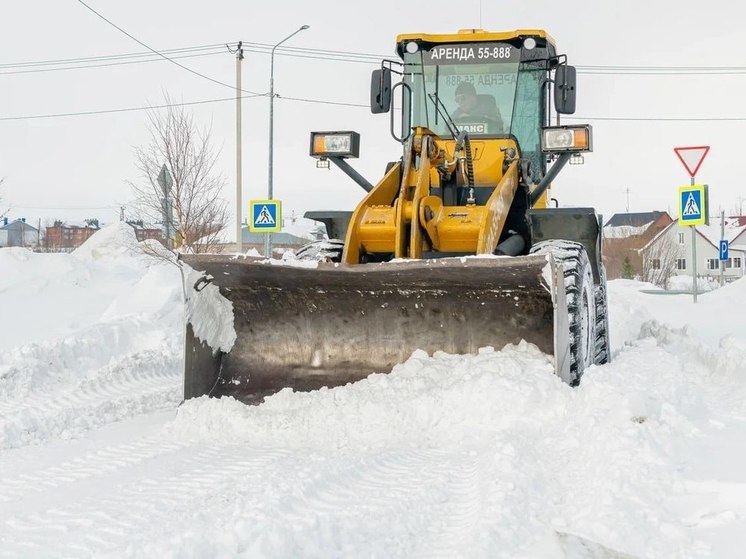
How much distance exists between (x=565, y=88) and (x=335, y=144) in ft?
6.31

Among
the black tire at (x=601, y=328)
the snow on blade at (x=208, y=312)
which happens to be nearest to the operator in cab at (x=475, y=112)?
the black tire at (x=601, y=328)

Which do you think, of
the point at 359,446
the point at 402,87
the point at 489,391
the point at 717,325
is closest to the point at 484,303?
the point at 489,391

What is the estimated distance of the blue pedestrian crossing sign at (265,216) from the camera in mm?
14273

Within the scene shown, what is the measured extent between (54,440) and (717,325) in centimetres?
915

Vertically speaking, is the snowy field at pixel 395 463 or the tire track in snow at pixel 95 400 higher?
the snowy field at pixel 395 463

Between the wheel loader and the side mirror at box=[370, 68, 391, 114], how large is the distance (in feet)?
0.05

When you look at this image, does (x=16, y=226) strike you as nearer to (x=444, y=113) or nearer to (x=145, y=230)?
(x=145, y=230)

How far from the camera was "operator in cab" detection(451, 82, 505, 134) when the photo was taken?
6.81 meters

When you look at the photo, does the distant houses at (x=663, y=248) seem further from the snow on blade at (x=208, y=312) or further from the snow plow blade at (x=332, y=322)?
the snow on blade at (x=208, y=312)

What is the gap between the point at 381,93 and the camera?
6695 millimetres

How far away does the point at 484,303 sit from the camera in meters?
5.46

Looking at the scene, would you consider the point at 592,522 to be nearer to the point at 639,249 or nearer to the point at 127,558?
the point at 127,558

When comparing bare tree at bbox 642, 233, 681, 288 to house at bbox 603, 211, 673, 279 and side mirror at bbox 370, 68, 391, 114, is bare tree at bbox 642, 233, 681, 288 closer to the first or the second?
house at bbox 603, 211, 673, 279

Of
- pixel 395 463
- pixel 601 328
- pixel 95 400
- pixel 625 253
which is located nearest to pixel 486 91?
pixel 601 328
